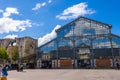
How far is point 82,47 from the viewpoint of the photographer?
61.3 meters

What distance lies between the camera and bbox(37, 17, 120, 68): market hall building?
58.8 meters

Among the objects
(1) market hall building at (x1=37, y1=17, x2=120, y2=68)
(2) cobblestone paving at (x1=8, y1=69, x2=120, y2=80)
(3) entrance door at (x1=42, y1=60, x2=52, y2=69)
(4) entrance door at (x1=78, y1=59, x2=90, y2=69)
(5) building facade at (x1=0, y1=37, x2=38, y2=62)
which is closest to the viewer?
(2) cobblestone paving at (x1=8, y1=69, x2=120, y2=80)

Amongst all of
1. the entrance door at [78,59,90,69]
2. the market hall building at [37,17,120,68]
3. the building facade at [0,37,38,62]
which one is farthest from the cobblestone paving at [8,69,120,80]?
the building facade at [0,37,38,62]

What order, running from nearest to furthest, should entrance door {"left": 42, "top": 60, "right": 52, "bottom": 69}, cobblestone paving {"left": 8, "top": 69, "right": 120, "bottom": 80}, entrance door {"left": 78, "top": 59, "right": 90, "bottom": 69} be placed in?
1. cobblestone paving {"left": 8, "top": 69, "right": 120, "bottom": 80}
2. entrance door {"left": 78, "top": 59, "right": 90, "bottom": 69}
3. entrance door {"left": 42, "top": 60, "right": 52, "bottom": 69}

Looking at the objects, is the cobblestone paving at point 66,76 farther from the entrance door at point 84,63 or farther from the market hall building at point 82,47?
the entrance door at point 84,63

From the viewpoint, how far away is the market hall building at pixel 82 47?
58.8 m

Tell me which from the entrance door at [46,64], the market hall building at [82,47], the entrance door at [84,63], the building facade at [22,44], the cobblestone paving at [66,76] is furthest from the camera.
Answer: the building facade at [22,44]

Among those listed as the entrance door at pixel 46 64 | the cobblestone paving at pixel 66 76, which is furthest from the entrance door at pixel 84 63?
the cobblestone paving at pixel 66 76

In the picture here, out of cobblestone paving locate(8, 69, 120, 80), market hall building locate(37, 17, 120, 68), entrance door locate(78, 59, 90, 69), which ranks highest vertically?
market hall building locate(37, 17, 120, 68)

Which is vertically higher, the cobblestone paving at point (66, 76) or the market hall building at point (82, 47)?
the market hall building at point (82, 47)

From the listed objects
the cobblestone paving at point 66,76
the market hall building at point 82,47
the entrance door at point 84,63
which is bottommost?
the cobblestone paving at point 66,76

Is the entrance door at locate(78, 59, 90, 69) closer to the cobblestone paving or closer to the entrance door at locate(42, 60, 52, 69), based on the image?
the entrance door at locate(42, 60, 52, 69)

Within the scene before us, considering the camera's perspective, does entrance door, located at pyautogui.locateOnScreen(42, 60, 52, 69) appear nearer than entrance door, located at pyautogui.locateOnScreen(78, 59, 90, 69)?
No

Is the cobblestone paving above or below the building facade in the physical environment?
below
